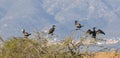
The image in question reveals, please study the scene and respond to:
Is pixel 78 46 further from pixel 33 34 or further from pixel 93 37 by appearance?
pixel 33 34

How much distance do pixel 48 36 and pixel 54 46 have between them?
1.78 ft

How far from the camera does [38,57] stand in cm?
1381

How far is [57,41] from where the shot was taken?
14.1 metres

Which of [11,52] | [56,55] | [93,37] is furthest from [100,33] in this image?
[11,52]

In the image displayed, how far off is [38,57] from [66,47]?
0.81 m

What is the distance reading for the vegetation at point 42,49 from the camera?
44.9 feet

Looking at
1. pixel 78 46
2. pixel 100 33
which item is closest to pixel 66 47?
pixel 78 46

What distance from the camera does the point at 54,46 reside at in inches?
548

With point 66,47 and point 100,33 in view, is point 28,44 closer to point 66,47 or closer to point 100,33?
point 66,47

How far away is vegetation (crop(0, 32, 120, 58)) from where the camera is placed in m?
13.7

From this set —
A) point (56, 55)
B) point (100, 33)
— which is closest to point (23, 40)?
point (56, 55)

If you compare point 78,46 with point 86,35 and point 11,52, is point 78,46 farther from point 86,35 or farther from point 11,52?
point 11,52

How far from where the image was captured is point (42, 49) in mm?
13797

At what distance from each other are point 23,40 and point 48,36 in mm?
742
